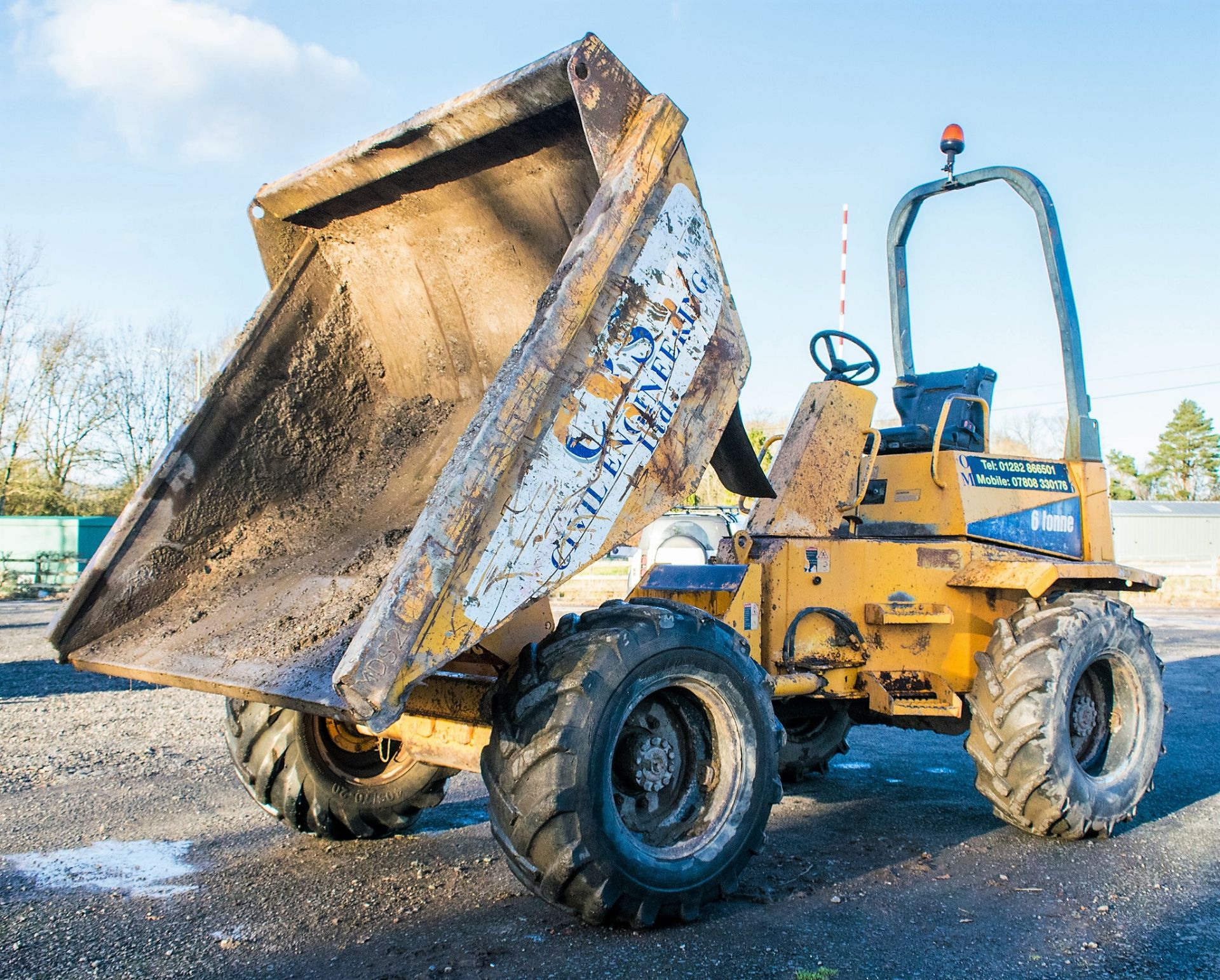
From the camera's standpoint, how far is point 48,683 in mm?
9969

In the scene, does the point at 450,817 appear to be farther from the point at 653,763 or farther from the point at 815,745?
the point at 815,745

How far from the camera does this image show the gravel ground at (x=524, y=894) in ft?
11.3

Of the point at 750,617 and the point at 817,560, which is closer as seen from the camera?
the point at 750,617

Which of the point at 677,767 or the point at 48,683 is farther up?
the point at 677,767

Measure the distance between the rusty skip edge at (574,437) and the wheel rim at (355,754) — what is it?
5.94ft

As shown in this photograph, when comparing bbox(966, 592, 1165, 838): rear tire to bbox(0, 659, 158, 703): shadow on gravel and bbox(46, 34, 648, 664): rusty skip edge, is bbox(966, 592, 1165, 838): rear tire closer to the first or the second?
bbox(46, 34, 648, 664): rusty skip edge

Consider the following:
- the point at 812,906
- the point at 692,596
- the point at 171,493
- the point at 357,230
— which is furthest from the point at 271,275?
the point at 812,906

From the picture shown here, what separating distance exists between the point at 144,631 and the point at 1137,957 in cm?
403

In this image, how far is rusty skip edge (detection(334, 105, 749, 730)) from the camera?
314cm

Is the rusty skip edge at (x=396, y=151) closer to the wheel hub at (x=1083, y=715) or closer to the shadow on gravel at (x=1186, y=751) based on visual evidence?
the wheel hub at (x=1083, y=715)

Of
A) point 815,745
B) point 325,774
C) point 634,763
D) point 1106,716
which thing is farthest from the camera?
point 815,745

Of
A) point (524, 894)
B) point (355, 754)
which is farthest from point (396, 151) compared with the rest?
point (524, 894)

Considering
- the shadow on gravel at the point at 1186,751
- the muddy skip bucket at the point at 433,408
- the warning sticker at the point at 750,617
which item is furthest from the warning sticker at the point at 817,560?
the shadow on gravel at the point at 1186,751

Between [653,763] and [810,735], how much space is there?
9.38 feet
